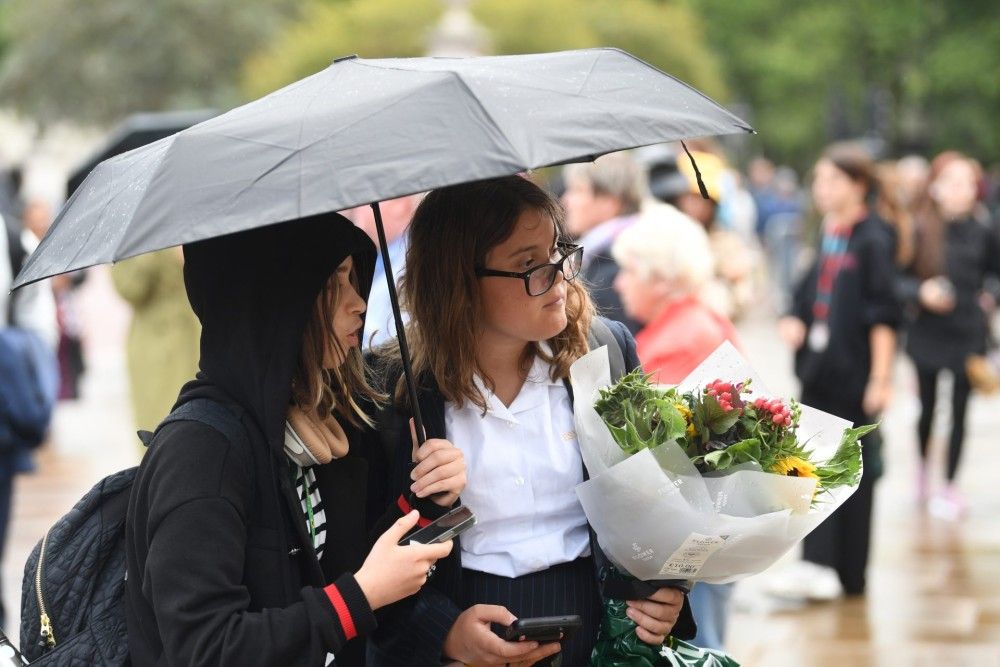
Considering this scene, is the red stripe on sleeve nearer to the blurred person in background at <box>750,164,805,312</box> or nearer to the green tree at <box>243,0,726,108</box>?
the blurred person in background at <box>750,164,805,312</box>

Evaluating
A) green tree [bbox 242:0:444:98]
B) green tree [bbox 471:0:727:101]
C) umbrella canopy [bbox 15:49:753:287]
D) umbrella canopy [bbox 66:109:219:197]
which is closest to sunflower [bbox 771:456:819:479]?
umbrella canopy [bbox 15:49:753:287]

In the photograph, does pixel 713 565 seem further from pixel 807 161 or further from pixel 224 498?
pixel 807 161

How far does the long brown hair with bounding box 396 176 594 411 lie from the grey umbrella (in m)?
0.23

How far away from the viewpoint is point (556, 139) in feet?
7.88

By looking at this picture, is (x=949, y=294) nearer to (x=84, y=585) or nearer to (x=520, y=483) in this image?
(x=520, y=483)

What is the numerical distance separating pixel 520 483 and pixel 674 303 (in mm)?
2341

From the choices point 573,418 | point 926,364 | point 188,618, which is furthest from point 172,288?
point 926,364

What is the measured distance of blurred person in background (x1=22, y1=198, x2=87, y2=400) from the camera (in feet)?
42.2

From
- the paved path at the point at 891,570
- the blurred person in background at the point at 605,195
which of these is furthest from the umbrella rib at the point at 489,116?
the paved path at the point at 891,570

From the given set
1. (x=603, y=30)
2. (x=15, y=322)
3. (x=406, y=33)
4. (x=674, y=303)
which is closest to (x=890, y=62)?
(x=603, y=30)

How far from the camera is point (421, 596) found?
2877mm

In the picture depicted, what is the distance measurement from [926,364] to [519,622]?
6950 mm

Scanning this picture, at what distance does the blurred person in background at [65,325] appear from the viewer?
1285 centimetres

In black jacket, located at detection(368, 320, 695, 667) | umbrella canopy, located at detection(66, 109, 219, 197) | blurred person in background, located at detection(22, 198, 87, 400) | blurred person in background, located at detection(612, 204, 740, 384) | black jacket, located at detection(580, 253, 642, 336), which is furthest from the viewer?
blurred person in background, located at detection(22, 198, 87, 400)
